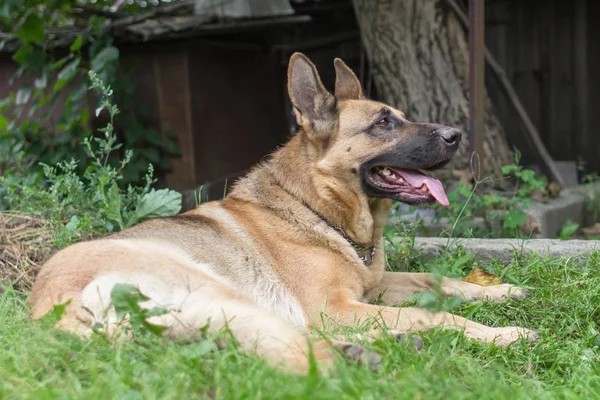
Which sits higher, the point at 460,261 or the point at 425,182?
the point at 425,182

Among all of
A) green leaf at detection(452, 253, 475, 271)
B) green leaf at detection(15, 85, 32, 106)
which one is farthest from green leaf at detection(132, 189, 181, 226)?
green leaf at detection(15, 85, 32, 106)

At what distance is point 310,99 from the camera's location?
13.2ft

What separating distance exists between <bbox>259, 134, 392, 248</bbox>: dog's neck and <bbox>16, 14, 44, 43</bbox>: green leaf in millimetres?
3381

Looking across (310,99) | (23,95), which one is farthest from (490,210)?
(23,95)

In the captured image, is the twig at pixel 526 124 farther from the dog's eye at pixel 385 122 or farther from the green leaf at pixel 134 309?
the green leaf at pixel 134 309

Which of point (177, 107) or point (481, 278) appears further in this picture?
point (177, 107)

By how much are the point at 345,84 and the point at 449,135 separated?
782 millimetres

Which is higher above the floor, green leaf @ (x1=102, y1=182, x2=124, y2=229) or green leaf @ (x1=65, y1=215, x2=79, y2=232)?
green leaf @ (x1=102, y1=182, x2=124, y2=229)

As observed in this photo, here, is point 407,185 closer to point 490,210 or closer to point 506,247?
point 506,247

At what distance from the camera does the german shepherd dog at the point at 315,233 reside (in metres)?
3.32

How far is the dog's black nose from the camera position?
3859 mm

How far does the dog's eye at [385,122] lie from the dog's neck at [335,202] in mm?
391

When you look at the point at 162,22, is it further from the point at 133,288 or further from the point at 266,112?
the point at 133,288

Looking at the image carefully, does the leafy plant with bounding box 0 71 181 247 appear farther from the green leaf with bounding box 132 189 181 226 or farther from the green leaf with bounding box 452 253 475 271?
the green leaf with bounding box 452 253 475 271
